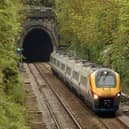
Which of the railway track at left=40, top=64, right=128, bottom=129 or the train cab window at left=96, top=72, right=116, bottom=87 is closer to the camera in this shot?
the railway track at left=40, top=64, right=128, bottom=129

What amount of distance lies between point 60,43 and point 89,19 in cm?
3027

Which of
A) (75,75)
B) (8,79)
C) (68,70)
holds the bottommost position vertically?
(68,70)

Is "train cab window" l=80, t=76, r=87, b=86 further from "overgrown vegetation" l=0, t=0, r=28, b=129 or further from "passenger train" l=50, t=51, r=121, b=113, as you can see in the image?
"overgrown vegetation" l=0, t=0, r=28, b=129

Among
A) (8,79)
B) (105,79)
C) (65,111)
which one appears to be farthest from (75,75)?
(8,79)

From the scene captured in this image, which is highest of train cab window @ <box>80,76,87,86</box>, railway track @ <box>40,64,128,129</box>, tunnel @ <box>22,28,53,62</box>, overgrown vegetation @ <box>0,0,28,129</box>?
overgrown vegetation @ <box>0,0,28,129</box>

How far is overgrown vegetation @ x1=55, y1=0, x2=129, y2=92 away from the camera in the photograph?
1387 inches

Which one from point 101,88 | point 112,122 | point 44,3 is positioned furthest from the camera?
point 44,3

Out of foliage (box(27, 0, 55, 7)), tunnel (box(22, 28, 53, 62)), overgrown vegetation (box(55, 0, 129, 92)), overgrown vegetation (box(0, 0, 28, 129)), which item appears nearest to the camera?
overgrown vegetation (box(0, 0, 28, 129))

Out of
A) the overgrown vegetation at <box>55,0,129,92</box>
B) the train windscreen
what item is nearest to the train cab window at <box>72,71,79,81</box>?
the overgrown vegetation at <box>55,0,129,92</box>

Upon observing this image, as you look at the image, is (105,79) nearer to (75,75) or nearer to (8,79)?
(8,79)

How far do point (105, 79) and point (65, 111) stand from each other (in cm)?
352

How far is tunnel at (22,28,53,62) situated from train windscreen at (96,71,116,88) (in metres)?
53.4

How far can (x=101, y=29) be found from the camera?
143 ft

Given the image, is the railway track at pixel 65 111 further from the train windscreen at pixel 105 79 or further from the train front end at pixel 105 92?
the train windscreen at pixel 105 79
